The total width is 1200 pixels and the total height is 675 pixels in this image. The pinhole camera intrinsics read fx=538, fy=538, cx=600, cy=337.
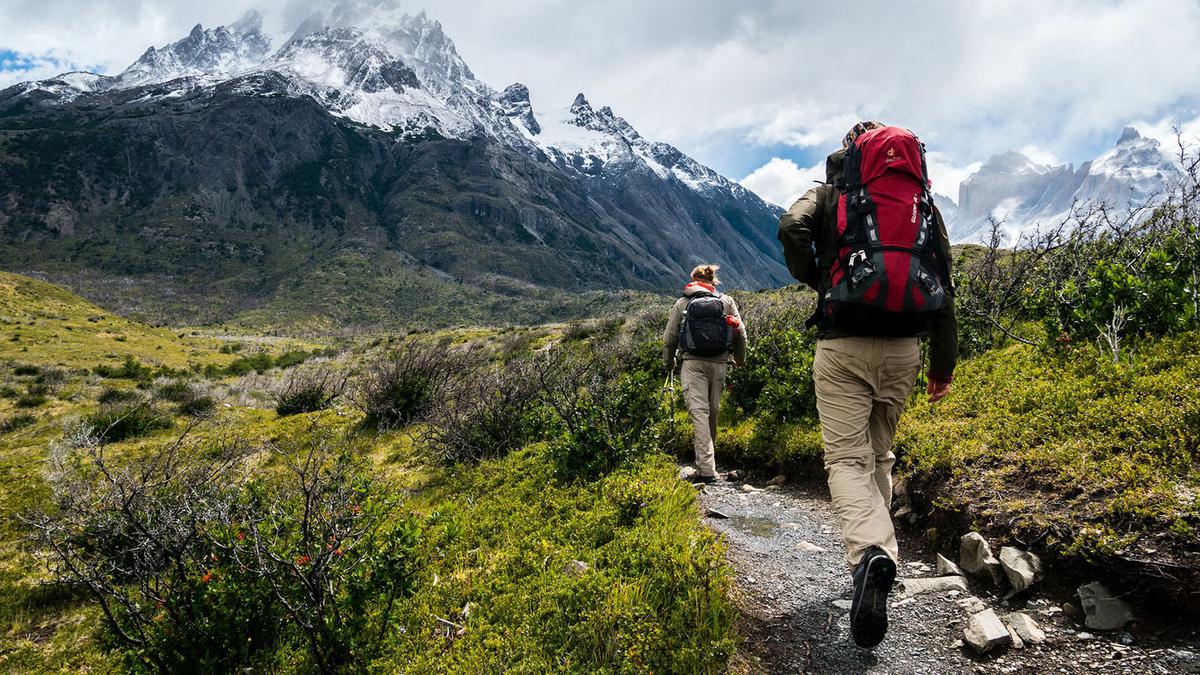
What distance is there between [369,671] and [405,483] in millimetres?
4333

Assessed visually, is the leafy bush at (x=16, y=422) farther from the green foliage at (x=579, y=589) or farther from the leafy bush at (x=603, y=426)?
the leafy bush at (x=603, y=426)

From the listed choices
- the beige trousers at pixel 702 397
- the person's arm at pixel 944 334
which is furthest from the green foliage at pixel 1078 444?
the beige trousers at pixel 702 397

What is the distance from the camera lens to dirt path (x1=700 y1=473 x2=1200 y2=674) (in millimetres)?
2547

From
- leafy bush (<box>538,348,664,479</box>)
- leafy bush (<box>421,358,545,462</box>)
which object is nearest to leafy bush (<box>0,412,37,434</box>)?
leafy bush (<box>421,358,545,462</box>)

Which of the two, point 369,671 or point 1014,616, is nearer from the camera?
point 1014,616

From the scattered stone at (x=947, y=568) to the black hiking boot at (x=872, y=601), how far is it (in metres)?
1.13

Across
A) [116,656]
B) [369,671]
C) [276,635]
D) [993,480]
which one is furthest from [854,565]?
[116,656]

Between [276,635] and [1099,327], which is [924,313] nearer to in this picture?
[1099,327]

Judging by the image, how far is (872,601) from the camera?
109 inches

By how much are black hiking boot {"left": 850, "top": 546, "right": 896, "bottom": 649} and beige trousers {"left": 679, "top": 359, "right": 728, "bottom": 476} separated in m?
3.47

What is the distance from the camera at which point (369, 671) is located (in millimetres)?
3404

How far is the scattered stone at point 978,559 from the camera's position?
3252 millimetres

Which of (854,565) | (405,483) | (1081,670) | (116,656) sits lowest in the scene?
(116,656)

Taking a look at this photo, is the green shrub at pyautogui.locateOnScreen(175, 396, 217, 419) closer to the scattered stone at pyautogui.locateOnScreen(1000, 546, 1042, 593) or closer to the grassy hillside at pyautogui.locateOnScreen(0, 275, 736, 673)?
the grassy hillside at pyautogui.locateOnScreen(0, 275, 736, 673)
